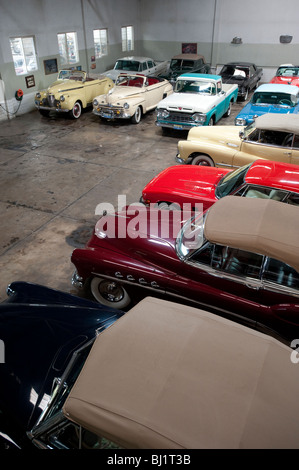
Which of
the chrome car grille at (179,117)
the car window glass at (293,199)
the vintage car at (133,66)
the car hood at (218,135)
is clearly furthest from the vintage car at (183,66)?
the car window glass at (293,199)

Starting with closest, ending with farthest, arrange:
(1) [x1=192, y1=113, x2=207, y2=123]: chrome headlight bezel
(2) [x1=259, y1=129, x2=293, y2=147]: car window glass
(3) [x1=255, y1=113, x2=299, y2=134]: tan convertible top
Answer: (3) [x1=255, y1=113, x2=299, y2=134]: tan convertible top
(2) [x1=259, y1=129, x2=293, y2=147]: car window glass
(1) [x1=192, y1=113, x2=207, y2=123]: chrome headlight bezel

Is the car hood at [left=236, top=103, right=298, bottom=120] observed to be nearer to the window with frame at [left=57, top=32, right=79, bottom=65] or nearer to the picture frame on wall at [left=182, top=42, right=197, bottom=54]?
the window with frame at [left=57, top=32, right=79, bottom=65]

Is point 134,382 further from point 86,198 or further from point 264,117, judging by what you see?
point 264,117

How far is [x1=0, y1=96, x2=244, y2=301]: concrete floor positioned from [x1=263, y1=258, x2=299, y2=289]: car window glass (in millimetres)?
2636

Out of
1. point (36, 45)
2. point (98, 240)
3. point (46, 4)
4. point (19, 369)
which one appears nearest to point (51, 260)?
point (98, 240)

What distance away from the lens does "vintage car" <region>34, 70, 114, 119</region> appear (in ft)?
38.5

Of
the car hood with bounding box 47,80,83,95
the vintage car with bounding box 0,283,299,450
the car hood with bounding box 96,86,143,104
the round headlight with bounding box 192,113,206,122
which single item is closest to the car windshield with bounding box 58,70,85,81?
the car hood with bounding box 47,80,83,95

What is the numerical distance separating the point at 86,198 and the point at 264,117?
401 centimetres

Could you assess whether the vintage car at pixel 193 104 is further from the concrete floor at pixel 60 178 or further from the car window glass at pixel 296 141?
the car window glass at pixel 296 141

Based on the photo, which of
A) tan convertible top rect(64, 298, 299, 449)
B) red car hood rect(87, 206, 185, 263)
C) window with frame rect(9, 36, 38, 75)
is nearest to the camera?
tan convertible top rect(64, 298, 299, 449)

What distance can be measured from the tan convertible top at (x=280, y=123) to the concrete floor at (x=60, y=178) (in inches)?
104

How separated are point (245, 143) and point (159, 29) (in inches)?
612

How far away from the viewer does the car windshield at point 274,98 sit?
9969mm

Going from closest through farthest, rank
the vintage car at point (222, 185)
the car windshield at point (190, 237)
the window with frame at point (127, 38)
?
the car windshield at point (190, 237) < the vintage car at point (222, 185) < the window with frame at point (127, 38)
